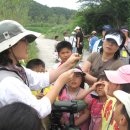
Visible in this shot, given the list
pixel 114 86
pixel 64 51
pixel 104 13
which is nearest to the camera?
pixel 114 86

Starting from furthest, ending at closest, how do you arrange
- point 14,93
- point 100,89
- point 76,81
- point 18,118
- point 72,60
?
point 76,81
point 100,89
point 72,60
point 14,93
point 18,118

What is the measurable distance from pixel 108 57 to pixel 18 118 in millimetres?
2212

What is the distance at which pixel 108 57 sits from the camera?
3670 mm

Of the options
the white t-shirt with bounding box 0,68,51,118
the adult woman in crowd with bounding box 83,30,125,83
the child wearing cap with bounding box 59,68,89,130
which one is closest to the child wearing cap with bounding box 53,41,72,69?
the adult woman in crowd with bounding box 83,30,125,83

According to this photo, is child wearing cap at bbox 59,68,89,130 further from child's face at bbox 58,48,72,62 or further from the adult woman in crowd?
child's face at bbox 58,48,72,62

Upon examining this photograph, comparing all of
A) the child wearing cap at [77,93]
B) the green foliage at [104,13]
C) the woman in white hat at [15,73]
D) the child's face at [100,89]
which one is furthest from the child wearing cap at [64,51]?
the green foliage at [104,13]

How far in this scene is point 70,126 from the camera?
10.4 ft

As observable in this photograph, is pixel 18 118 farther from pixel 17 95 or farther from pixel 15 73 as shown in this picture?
pixel 15 73

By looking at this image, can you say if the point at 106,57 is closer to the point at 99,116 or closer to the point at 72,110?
the point at 99,116

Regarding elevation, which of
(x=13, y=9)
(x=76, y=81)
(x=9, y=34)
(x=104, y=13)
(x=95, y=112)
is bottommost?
(x=104, y=13)

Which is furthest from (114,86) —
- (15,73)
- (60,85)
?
(15,73)

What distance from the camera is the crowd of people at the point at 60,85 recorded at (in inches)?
66.3

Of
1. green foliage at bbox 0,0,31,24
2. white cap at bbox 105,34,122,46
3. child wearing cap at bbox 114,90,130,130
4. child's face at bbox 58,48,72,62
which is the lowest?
green foliage at bbox 0,0,31,24

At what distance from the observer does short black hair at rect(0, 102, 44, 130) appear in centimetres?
155
